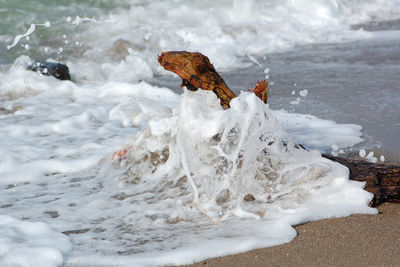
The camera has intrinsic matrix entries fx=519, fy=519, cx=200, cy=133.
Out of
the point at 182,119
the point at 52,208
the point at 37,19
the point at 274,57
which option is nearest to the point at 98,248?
the point at 52,208

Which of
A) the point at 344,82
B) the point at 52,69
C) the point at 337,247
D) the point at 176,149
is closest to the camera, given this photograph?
the point at 337,247

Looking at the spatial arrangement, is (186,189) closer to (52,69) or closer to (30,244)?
(30,244)

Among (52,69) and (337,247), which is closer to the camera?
(337,247)

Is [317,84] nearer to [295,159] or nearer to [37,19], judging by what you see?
[295,159]

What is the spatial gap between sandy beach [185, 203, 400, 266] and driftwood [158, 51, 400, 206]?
7.4 inches

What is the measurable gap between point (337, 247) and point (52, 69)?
5.18 m

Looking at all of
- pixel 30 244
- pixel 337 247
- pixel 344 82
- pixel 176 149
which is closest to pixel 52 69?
pixel 344 82

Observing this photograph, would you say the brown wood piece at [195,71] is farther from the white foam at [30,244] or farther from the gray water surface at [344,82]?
the gray water surface at [344,82]

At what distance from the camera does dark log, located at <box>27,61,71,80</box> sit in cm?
659

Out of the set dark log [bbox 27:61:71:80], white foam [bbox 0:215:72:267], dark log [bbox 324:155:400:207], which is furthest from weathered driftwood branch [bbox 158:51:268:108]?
dark log [bbox 27:61:71:80]

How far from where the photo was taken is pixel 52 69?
21.7 ft

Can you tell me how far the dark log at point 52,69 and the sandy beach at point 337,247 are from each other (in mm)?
4850

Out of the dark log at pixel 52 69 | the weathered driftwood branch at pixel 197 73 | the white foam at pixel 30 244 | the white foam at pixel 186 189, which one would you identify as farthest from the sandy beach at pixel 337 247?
the dark log at pixel 52 69

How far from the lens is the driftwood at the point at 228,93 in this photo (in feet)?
8.88
